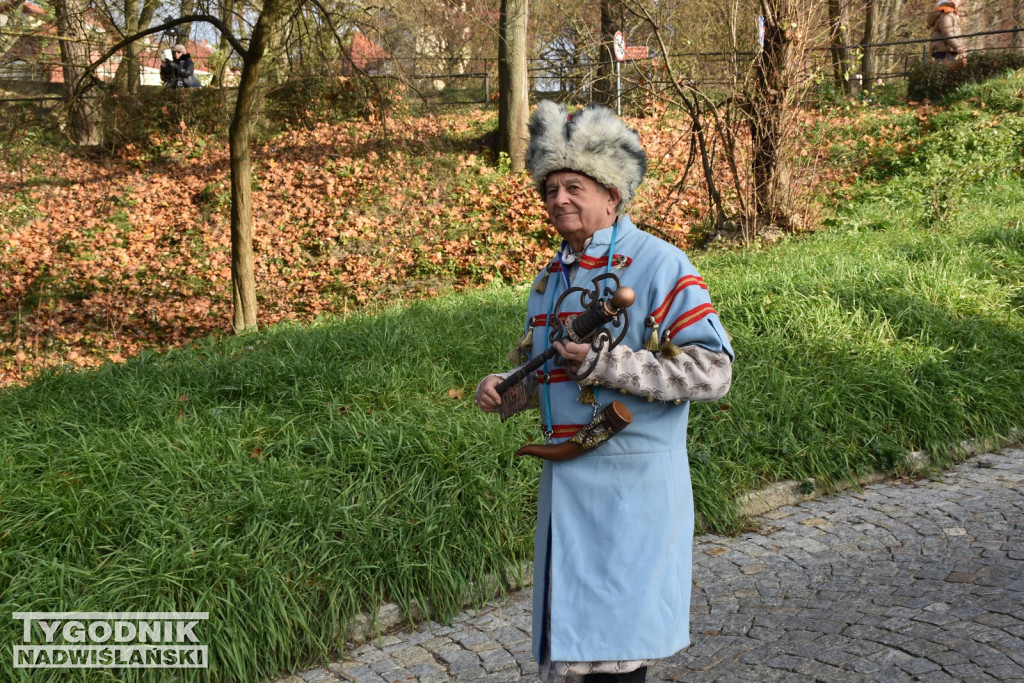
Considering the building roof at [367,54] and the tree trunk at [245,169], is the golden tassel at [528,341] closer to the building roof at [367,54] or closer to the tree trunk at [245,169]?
the tree trunk at [245,169]

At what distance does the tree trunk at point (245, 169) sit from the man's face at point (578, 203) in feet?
23.4

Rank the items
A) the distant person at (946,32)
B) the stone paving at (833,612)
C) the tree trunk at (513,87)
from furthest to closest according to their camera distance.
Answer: the distant person at (946,32) < the tree trunk at (513,87) < the stone paving at (833,612)

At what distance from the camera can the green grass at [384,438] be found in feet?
13.4

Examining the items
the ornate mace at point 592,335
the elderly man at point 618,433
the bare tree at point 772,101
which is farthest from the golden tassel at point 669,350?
the bare tree at point 772,101

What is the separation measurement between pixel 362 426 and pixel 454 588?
1305 millimetres

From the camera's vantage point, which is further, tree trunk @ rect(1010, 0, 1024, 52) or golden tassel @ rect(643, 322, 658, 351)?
tree trunk @ rect(1010, 0, 1024, 52)

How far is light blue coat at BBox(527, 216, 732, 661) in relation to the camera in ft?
8.26

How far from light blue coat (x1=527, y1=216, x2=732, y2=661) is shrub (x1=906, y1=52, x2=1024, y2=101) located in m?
16.2

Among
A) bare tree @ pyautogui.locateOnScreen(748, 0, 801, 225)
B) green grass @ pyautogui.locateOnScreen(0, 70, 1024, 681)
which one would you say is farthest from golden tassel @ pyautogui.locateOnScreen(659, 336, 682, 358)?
bare tree @ pyautogui.locateOnScreen(748, 0, 801, 225)

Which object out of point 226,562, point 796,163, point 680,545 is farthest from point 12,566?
point 796,163

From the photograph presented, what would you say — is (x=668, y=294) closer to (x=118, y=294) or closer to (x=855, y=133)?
(x=118, y=294)

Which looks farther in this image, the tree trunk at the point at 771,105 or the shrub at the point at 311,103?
the shrub at the point at 311,103

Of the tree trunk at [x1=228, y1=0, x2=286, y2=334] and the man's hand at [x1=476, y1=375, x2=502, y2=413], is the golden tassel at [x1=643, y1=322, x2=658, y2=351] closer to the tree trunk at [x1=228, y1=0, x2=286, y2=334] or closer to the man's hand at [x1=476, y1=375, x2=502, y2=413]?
the man's hand at [x1=476, y1=375, x2=502, y2=413]

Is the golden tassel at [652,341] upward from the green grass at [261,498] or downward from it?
upward
